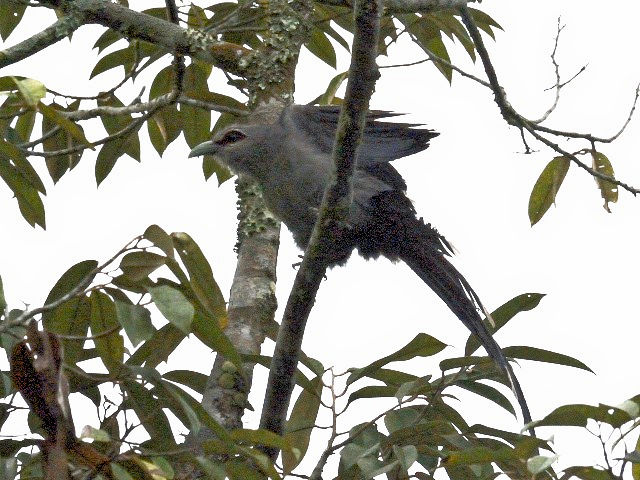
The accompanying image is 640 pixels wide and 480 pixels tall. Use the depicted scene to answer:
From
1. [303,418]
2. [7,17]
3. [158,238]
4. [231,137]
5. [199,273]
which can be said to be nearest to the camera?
[158,238]

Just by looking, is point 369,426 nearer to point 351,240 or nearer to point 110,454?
point 110,454

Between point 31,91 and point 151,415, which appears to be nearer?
point 31,91

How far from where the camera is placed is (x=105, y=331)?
97.7 inches

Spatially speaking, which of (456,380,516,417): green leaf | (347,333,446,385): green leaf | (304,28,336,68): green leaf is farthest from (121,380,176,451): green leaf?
(304,28,336,68): green leaf

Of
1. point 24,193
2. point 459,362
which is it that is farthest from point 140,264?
point 459,362

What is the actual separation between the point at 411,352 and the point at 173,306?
3.09 feet

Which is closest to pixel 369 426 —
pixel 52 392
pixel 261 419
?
pixel 261 419

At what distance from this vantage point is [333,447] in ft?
8.58

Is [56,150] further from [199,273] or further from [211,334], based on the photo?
[211,334]

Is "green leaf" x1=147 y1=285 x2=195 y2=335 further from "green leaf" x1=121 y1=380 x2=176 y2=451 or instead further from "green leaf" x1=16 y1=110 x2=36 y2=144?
"green leaf" x1=16 y1=110 x2=36 y2=144

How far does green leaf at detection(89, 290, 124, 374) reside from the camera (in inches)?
99.4

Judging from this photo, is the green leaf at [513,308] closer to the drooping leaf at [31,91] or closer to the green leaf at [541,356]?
the green leaf at [541,356]

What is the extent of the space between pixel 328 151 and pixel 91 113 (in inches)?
45.7

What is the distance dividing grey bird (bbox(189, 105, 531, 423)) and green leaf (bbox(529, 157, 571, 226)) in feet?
1.45
